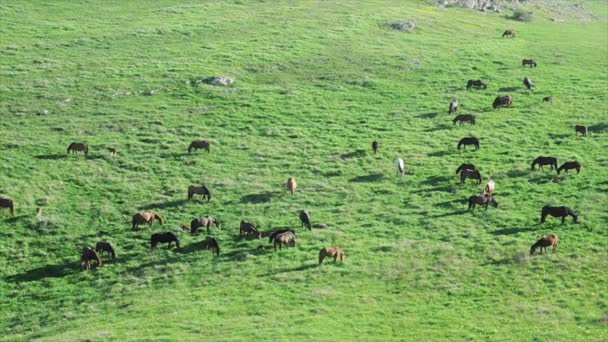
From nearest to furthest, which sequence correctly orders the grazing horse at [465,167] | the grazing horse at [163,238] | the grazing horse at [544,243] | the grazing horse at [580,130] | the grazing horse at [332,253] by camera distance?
the grazing horse at [332,253]
the grazing horse at [544,243]
the grazing horse at [163,238]
the grazing horse at [465,167]
the grazing horse at [580,130]

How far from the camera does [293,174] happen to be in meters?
44.9

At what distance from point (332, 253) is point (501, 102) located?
27.0 meters

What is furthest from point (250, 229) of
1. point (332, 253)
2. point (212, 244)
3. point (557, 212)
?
point (557, 212)

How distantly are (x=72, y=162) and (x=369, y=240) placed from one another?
18.7m

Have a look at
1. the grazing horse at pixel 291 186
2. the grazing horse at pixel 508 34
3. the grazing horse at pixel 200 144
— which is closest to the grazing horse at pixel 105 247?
the grazing horse at pixel 291 186

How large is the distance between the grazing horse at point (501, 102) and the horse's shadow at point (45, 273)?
109ft

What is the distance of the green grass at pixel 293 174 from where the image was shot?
30.7 meters

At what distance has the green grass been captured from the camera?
30.7 metres

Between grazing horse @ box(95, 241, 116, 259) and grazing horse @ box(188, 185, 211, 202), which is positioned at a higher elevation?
grazing horse @ box(188, 185, 211, 202)

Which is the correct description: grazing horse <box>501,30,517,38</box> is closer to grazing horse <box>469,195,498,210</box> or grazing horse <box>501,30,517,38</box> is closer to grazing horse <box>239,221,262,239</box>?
grazing horse <box>469,195,498,210</box>

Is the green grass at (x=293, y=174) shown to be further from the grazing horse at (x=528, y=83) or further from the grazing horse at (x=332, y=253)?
the grazing horse at (x=528, y=83)

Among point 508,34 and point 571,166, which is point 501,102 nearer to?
point 571,166

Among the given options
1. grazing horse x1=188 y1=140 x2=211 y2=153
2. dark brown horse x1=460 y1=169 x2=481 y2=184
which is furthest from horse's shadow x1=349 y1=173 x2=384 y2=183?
grazing horse x1=188 y1=140 x2=211 y2=153

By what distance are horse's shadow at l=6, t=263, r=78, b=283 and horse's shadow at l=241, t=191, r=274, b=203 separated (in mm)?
9800
